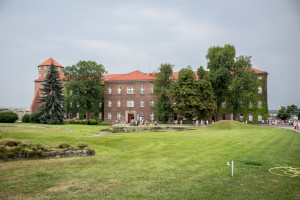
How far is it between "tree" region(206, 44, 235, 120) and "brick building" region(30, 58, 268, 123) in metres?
8.23

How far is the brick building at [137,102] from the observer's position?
56.1 meters

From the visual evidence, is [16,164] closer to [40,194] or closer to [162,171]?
[40,194]

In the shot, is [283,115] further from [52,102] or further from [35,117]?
[35,117]

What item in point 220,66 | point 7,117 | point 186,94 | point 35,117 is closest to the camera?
point 7,117

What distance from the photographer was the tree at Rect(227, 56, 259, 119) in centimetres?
4725

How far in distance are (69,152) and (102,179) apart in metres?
4.23

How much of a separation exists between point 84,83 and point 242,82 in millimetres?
36672

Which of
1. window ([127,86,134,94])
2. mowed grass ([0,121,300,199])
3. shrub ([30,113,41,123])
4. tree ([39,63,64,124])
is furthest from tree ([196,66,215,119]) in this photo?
mowed grass ([0,121,300,199])

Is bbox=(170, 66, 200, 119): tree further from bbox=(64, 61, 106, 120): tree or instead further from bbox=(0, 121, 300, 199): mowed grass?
bbox=(0, 121, 300, 199): mowed grass

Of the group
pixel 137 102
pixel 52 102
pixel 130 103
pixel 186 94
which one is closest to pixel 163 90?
pixel 186 94

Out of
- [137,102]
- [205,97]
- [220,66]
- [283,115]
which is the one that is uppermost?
[220,66]

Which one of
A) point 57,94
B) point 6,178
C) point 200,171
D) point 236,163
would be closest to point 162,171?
point 200,171

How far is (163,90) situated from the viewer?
51938 millimetres

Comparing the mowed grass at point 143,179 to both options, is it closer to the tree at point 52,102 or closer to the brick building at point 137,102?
the tree at point 52,102
